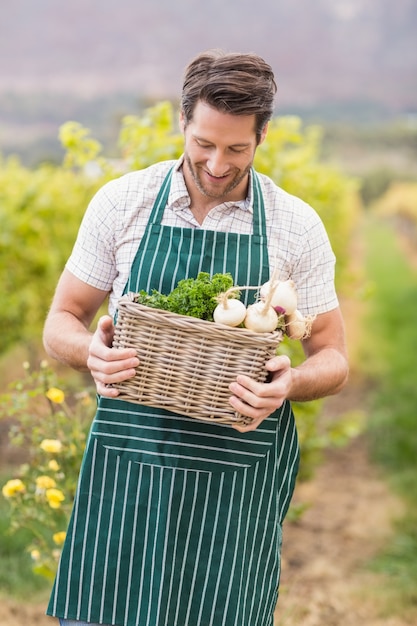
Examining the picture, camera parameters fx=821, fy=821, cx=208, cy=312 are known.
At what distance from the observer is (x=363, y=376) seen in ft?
25.8

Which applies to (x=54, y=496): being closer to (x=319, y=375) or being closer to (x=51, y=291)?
(x=319, y=375)

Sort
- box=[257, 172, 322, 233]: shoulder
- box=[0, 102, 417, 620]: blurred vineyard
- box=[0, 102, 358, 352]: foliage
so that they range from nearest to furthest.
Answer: box=[257, 172, 322, 233]: shoulder, box=[0, 102, 417, 620]: blurred vineyard, box=[0, 102, 358, 352]: foliage

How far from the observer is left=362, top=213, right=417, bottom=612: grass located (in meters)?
3.82

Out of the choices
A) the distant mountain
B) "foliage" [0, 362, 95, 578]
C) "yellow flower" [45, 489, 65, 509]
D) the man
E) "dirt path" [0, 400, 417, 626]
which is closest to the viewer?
the man

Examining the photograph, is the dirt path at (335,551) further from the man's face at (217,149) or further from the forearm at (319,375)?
the man's face at (217,149)

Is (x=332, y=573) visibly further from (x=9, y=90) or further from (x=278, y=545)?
(x=9, y=90)

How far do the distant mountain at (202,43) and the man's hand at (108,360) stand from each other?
15243 mm

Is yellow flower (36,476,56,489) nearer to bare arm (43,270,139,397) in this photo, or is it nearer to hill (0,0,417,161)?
bare arm (43,270,139,397)

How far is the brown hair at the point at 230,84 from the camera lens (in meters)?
1.63

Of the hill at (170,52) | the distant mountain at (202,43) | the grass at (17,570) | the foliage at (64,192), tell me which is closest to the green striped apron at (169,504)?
the foliage at (64,192)

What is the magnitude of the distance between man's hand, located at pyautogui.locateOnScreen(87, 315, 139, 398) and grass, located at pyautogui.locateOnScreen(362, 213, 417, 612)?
7.83ft

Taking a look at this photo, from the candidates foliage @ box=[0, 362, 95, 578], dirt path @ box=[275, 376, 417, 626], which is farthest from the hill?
foliage @ box=[0, 362, 95, 578]

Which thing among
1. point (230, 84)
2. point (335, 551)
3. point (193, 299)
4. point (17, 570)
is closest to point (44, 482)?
point (193, 299)

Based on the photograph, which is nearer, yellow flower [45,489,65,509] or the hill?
yellow flower [45,489,65,509]
